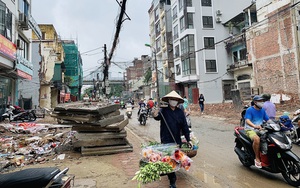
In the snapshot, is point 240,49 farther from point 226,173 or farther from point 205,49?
point 226,173

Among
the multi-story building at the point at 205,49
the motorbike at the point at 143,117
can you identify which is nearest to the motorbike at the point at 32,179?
the motorbike at the point at 143,117

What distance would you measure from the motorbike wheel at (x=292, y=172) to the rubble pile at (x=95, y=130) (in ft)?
12.8

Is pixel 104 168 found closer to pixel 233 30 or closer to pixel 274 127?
pixel 274 127

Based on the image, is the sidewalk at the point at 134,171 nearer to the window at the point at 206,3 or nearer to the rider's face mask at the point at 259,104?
the rider's face mask at the point at 259,104

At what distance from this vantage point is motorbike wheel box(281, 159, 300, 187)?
12.6ft

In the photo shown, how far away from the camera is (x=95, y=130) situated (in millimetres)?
6109

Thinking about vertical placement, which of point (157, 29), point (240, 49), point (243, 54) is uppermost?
point (157, 29)

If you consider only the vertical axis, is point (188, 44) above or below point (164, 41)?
below

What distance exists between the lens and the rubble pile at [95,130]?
5.93 m

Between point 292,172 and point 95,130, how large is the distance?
4704 mm

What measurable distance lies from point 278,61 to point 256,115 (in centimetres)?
1854

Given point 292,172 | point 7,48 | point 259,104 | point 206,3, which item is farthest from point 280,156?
point 206,3

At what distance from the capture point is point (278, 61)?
66.5 ft

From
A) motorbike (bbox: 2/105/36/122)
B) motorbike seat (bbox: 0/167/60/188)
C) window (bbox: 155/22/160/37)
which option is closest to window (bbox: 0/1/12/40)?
motorbike (bbox: 2/105/36/122)
